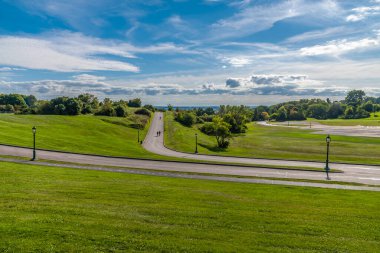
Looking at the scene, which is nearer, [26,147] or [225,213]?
[225,213]

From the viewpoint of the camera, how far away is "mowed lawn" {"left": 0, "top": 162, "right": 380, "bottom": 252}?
772cm

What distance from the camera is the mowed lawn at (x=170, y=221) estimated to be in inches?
304

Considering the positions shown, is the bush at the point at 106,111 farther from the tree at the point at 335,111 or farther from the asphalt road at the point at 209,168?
the tree at the point at 335,111

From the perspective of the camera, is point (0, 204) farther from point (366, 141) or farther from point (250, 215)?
point (366, 141)

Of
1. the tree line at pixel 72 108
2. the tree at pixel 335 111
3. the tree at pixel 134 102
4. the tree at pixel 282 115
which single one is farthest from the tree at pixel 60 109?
the tree at pixel 335 111

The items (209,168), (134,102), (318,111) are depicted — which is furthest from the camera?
(318,111)

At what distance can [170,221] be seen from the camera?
9.70 metres

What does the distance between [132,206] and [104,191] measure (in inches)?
128

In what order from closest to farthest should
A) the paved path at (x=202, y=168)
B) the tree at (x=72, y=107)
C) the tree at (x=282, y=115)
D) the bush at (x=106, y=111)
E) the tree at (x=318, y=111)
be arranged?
the paved path at (x=202, y=168), the tree at (x=72, y=107), the bush at (x=106, y=111), the tree at (x=282, y=115), the tree at (x=318, y=111)

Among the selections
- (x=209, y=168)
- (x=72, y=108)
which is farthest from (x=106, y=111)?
(x=209, y=168)

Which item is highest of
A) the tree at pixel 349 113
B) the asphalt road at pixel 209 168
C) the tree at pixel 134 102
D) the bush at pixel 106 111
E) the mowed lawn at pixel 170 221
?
the tree at pixel 134 102

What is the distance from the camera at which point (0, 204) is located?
1034cm

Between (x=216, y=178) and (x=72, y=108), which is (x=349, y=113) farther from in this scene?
(x=216, y=178)

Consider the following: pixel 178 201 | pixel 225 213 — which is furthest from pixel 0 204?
pixel 225 213
